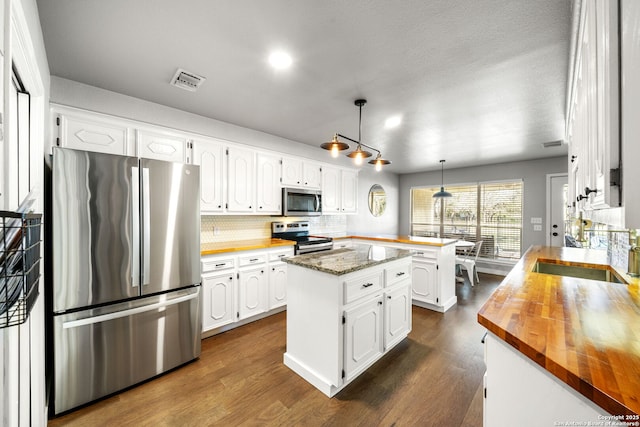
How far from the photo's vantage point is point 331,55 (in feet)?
6.03

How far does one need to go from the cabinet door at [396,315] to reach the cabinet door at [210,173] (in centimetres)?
218

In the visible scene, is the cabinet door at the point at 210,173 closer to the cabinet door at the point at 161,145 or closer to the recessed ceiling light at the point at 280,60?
the cabinet door at the point at 161,145

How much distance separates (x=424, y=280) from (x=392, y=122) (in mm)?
2145

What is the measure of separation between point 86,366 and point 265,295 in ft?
5.58

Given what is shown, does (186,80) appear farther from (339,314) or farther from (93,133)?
(339,314)

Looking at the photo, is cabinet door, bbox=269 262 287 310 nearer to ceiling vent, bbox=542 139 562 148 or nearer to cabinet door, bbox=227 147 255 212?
cabinet door, bbox=227 147 255 212

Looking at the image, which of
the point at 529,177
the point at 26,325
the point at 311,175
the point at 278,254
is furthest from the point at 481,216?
the point at 26,325

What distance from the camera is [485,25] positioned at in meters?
1.53

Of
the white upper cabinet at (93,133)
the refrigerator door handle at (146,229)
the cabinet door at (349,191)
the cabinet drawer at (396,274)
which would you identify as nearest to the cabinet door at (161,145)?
the white upper cabinet at (93,133)

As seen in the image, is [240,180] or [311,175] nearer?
[240,180]

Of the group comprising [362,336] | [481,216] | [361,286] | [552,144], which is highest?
[552,144]

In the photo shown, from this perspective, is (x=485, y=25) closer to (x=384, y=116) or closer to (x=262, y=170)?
(x=384, y=116)

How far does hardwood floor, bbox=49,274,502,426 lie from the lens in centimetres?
170

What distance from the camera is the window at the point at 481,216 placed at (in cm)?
543
